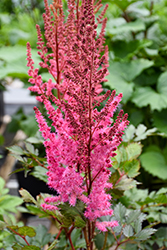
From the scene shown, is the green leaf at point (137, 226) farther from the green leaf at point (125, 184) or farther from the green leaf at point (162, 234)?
the green leaf at point (162, 234)

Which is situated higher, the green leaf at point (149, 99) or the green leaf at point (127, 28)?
the green leaf at point (127, 28)

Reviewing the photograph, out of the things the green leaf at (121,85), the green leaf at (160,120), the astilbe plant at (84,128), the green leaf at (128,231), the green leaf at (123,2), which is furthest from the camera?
the green leaf at (123,2)

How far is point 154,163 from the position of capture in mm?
1427

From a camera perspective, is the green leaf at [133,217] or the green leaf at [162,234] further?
the green leaf at [162,234]

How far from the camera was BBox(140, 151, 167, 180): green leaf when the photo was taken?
1370 millimetres

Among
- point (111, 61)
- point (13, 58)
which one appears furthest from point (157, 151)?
point (13, 58)

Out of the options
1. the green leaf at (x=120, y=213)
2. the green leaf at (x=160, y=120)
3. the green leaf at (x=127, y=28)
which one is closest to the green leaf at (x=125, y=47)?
the green leaf at (x=127, y=28)

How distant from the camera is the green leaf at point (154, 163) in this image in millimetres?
1370

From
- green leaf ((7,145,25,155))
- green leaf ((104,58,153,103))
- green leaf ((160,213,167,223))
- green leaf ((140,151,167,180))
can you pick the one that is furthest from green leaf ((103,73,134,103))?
green leaf ((7,145,25,155))

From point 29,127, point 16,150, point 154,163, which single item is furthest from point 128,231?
point 29,127

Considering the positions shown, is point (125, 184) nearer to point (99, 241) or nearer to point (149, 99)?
point (99, 241)

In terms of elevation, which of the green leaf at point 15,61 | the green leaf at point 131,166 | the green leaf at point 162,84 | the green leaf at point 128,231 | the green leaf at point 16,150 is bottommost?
the green leaf at point 128,231

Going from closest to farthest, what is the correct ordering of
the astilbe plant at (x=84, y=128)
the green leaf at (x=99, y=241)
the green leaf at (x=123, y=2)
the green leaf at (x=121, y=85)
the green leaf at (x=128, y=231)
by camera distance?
the astilbe plant at (x=84, y=128)
the green leaf at (x=128, y=231)
the green leaf at (x=99, y=241)
the green leaf at (x=121, y=85)
the green leaf at (x=123, y=2)

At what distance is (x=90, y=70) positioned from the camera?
442mm
